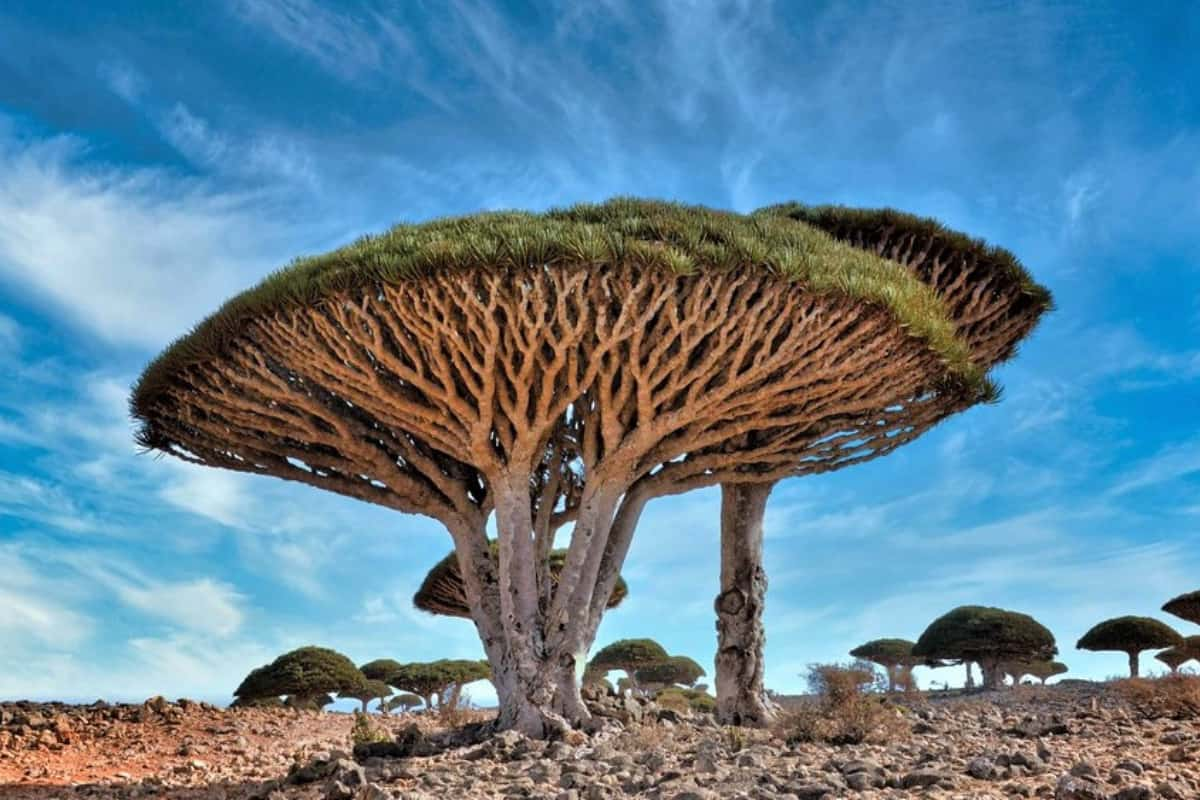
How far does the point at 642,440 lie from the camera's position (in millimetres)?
11273

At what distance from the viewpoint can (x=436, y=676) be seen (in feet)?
103

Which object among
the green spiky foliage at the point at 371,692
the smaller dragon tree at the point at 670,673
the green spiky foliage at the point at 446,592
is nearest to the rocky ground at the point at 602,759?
the green spiky foliage at the point at 446,592

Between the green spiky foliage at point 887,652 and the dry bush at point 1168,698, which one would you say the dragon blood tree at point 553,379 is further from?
the green spiky foliage at point 887,652

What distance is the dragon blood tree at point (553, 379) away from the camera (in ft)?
32.9

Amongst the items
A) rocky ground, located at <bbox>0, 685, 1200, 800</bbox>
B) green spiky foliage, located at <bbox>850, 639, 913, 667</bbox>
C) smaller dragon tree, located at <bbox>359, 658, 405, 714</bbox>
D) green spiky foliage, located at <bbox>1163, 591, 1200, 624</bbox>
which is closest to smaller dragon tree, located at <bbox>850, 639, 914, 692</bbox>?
green spiky foliage, located at <bbox>850, 639, 913, 667</bbox>

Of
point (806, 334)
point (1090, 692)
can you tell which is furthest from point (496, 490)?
point (1090, 692)

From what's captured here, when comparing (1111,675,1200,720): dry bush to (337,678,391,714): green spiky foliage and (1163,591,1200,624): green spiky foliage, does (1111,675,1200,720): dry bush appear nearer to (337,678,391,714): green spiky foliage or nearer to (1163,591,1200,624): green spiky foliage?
(1163,591,1200,624): green spiky foliage

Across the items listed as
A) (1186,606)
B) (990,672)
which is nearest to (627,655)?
(990,672)

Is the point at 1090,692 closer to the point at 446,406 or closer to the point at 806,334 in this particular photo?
the point at 806,334

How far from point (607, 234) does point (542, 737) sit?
16.9 ft

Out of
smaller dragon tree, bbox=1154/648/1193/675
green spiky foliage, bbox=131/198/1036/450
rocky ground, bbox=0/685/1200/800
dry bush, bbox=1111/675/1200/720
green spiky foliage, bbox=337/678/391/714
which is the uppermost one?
green spiky foliage, bbox=131/198/1036/450

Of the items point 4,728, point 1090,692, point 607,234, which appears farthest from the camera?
point 1090,692

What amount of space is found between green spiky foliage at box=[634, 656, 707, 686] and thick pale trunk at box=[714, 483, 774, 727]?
26.0 metres

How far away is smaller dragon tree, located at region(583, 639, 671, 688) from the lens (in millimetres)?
34906
